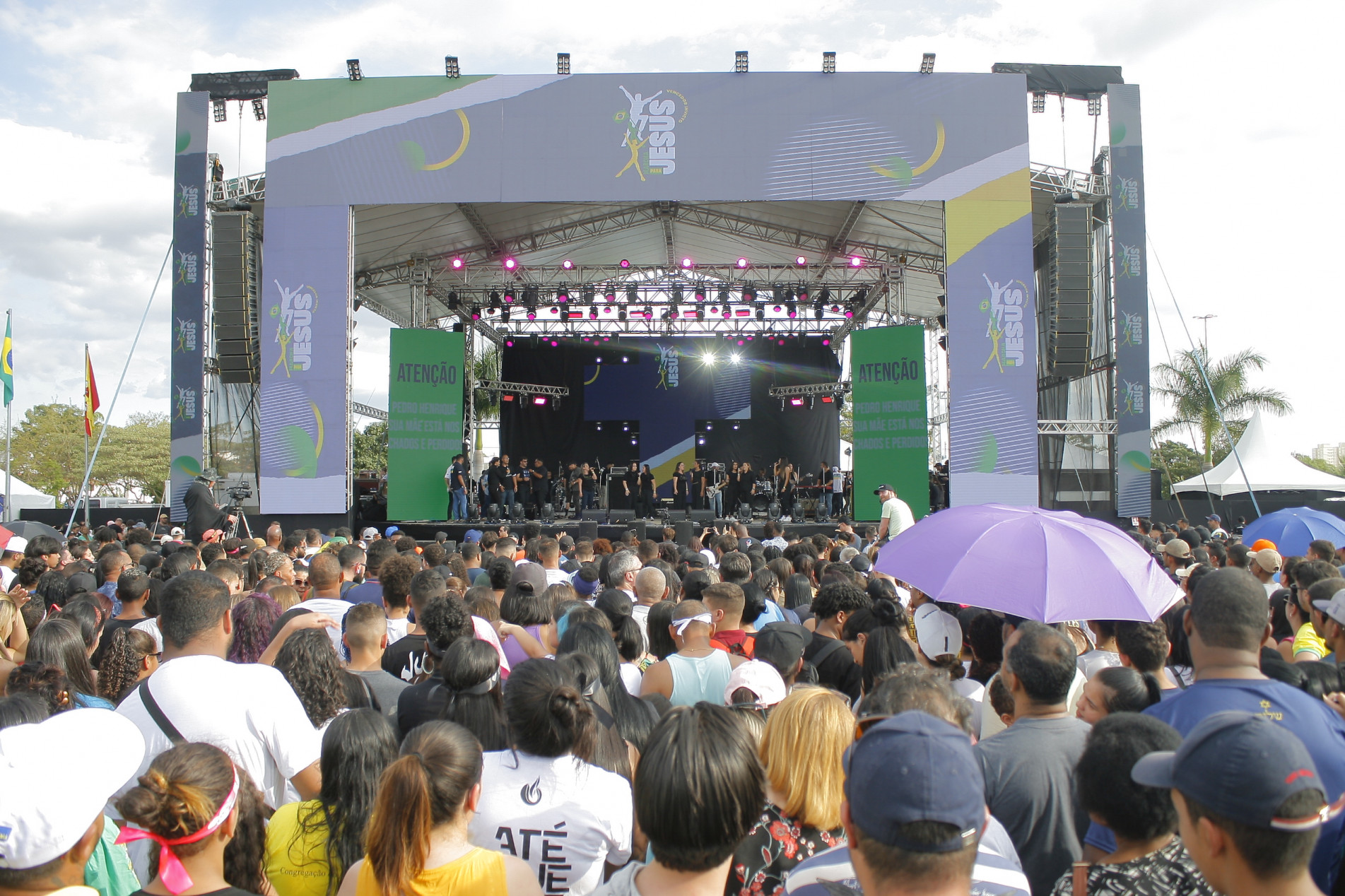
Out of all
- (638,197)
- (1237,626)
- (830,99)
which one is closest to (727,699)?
(1237,626)

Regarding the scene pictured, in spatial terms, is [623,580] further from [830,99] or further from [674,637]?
[830,99]

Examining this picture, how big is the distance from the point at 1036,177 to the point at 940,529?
12.1 metres

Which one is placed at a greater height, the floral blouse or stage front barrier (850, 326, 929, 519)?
stage front barrier (850, 326, 929, 519)

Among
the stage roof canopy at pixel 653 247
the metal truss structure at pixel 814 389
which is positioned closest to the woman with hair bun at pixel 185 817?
the stage roof canopy at pixel 653 247

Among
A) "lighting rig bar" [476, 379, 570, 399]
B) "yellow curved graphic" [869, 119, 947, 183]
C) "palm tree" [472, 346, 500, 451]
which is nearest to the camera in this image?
"yellow curved graphic" [869, 119, 947, 183]

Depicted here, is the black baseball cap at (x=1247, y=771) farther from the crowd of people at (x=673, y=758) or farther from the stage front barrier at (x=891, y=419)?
the stage front barrier at (x=891, y=419)

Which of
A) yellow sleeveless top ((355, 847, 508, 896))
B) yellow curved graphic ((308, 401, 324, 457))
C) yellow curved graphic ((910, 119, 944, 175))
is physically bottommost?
yellow sleeveless top ((355, 847, 508, 896))

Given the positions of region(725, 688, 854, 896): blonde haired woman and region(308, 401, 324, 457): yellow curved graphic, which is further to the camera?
region(308, 401, 324, 457): yellow curved graphic

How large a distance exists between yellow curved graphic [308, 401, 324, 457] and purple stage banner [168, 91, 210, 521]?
81.7 inches

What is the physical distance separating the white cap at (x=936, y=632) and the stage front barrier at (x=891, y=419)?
1110 centimetres

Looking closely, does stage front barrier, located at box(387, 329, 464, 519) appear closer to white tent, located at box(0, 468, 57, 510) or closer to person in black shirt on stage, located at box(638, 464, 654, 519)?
person in black shirt on stage, located at box(638, 464, 654, 519)

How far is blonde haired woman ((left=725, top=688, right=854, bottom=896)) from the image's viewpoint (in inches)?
67.3

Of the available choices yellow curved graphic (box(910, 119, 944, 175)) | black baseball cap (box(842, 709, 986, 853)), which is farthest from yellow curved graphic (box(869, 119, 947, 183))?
black baseball cap (box(842, 709, 986, 853))

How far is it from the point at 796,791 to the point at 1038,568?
6.15 feet
